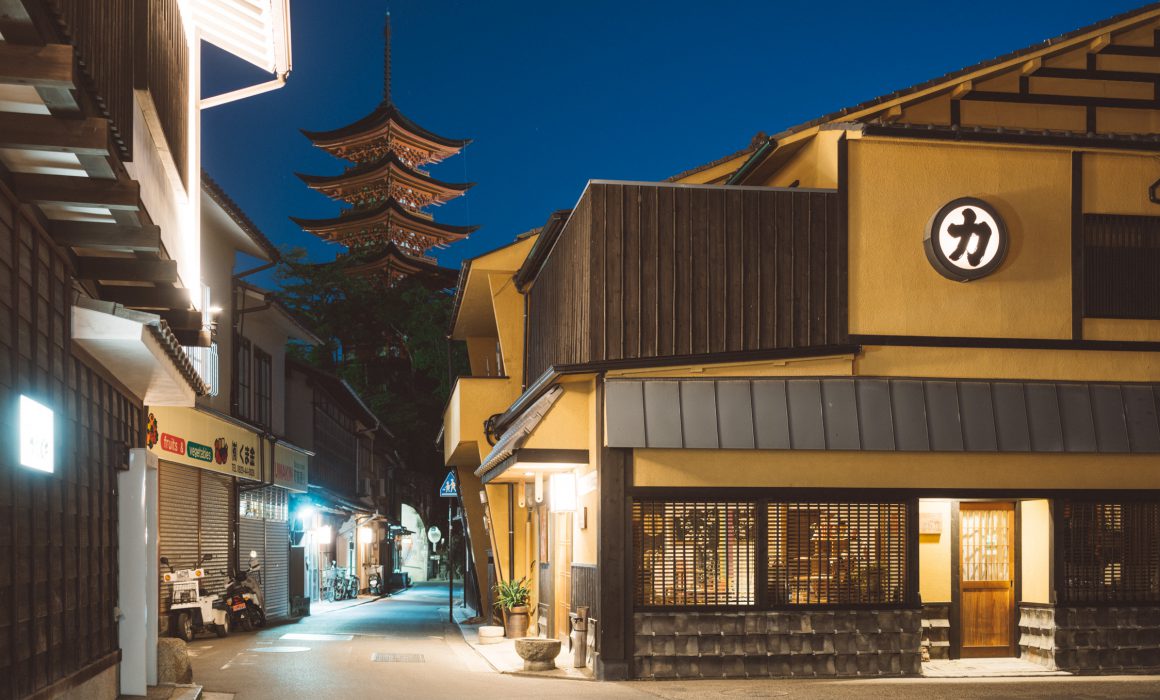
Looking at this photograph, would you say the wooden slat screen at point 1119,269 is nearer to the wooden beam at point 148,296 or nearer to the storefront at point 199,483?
the wooden beam at point 148,296

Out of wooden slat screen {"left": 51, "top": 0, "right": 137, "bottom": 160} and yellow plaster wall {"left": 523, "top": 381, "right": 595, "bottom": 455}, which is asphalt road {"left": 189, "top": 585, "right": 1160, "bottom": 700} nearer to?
yellow plaster wall {"left": 523, "top": 381, "right": 595, "bottom": 455}

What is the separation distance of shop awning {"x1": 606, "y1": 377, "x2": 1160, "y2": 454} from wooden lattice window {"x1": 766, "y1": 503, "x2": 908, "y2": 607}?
0.87 meters

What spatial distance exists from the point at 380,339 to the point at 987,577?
48051 mm

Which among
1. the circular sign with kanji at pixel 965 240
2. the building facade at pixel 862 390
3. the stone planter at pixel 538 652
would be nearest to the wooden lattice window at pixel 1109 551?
the building facade at pixel 862 390

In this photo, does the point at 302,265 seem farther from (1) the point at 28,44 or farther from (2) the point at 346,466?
(1) the point at 28,44

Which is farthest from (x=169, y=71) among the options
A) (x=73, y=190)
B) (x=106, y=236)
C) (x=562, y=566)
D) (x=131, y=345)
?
(x=562, y=566)

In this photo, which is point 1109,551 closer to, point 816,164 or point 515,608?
point 816,164

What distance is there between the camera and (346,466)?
49.0 metres

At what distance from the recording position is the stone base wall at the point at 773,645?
1491 centimetres

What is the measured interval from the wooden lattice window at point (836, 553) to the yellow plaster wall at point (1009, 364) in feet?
5.82

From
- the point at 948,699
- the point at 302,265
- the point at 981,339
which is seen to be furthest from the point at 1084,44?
the point at 302,265

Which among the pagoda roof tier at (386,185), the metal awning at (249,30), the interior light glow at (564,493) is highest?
the pagoda roof tier at (386,185)

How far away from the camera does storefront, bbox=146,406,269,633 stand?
71.3 ft

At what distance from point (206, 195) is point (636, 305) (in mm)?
10917
